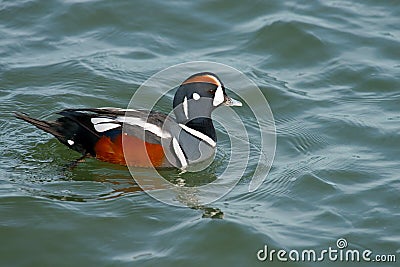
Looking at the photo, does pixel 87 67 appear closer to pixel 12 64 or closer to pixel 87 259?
pixel 12 64

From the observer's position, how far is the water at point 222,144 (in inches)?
300

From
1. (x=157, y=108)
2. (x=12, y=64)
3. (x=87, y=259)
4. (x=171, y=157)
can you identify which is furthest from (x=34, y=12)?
(x=87, y=259)

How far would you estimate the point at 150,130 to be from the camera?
8.75 metres

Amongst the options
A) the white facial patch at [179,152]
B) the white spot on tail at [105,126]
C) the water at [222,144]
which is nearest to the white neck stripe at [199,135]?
the white facial patch at [179,152]

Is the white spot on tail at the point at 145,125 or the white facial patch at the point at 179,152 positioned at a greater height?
the white spot on tail at the point at 145,125

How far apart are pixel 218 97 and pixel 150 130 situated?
0.88 m

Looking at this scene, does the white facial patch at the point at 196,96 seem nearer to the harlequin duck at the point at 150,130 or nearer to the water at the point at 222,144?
the harlequin duck at the point at 150,130

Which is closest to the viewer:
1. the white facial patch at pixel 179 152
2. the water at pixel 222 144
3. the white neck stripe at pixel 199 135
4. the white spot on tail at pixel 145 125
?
the water at pixel 222 144

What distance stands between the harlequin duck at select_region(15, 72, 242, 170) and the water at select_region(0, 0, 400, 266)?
9.6 inches

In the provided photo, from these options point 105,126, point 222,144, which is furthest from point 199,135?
point 105,126

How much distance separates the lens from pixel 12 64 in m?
11.1

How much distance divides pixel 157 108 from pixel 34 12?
10.6ft

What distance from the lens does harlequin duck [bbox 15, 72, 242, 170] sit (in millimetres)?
8758

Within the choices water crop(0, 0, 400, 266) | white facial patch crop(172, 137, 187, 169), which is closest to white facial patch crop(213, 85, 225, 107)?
white facial patch crop(172, 137, 187, 169)
